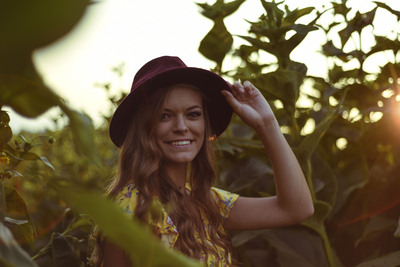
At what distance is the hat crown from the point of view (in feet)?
5.85

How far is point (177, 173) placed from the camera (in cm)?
184

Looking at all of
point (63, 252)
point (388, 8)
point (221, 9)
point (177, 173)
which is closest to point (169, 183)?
point (177, 173)

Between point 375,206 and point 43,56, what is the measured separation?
1.70 meters

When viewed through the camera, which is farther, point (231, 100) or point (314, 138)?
point (231, 100)

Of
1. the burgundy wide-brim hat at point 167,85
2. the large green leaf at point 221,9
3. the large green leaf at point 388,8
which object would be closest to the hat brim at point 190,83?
the burgundy wide-brim hat at point 167,85

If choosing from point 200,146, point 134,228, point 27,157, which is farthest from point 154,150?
point 134,228

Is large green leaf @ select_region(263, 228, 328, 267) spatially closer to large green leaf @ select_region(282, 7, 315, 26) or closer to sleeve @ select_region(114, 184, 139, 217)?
sleeve @ select_region(114, 184, 139, 217)

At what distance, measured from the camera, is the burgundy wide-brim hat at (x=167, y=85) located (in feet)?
5.71

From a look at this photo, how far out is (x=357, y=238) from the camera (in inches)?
71.3

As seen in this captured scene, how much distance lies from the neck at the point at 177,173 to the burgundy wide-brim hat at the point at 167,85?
8.4 inches

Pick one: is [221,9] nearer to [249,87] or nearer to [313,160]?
[249,87]

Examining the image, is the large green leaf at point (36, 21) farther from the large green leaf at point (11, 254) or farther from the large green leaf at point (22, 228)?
the large green leaf at point (22, 228)

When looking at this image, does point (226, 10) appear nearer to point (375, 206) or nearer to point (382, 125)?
point (382, 125)

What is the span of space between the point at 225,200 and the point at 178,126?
365 millimetres
